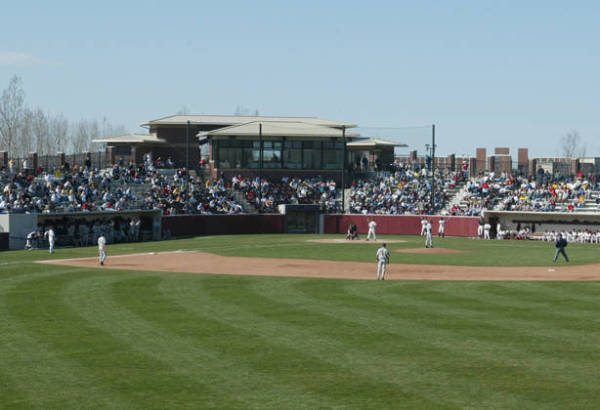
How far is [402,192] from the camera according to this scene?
77.2m

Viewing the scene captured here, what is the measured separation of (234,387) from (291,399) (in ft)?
4.46

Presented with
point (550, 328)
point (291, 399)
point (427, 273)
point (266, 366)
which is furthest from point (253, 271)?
point (291, 399)

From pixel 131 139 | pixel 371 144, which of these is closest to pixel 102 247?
pixel 131 139

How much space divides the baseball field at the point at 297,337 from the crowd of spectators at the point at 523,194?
1107 inches

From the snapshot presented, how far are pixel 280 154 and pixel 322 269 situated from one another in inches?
1710

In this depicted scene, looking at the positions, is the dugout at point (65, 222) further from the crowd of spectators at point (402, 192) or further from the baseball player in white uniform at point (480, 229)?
the baseball player in white uniform at point (480, 229)

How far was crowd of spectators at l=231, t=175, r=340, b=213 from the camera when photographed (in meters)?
76.0

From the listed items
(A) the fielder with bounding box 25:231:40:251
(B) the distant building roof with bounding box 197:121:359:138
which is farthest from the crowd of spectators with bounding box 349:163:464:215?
(A) the fielder with bounding box 25:231:40:251

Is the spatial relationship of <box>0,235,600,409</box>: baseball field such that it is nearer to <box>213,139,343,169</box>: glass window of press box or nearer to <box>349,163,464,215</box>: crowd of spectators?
<box>349,163,464,215</box>: crowd of spectators

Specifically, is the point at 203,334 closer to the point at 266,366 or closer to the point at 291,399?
the point at 266,366

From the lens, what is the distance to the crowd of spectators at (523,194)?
66312 millimetres

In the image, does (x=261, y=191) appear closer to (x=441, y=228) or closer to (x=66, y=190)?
(x=441, y=228)

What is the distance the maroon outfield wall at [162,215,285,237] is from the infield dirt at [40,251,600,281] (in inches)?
830

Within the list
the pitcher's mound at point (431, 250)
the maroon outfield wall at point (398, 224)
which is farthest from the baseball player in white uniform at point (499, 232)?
the pitcher's mound at point (431, 250)
